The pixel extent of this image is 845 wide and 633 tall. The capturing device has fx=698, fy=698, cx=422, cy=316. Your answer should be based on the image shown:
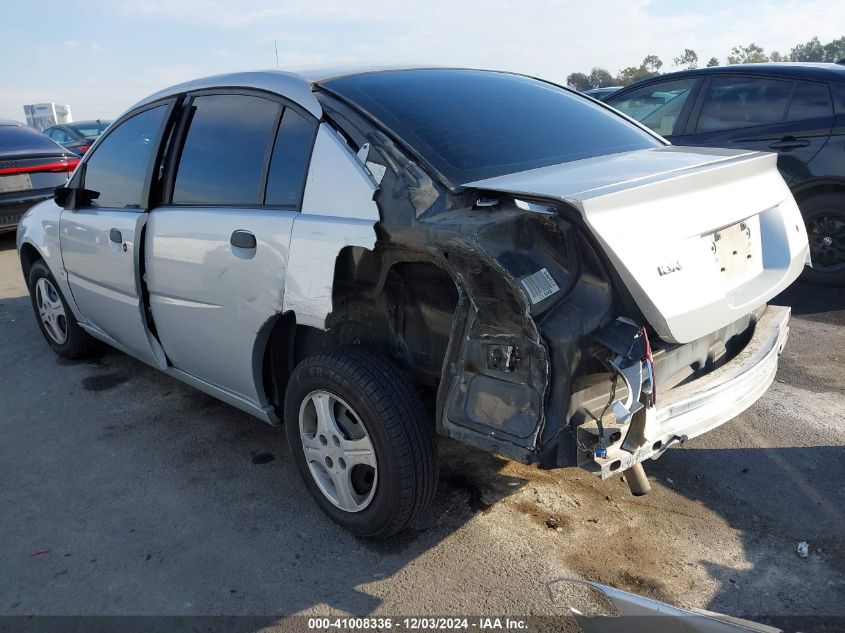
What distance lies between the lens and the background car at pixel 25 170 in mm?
8398

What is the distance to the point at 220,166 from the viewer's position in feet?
10.6

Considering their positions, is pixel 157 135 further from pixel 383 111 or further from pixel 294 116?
pixel 383 111

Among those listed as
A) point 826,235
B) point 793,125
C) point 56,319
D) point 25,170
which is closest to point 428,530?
point 56,319

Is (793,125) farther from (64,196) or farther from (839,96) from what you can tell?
(64,196)

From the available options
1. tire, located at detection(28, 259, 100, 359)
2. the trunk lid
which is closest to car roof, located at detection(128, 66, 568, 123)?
the trunk lid

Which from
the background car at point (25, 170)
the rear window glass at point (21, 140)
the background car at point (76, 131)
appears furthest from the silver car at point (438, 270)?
the background car at point (76, 131)

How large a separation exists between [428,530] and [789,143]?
460cm

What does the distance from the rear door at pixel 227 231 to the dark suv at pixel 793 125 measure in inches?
170

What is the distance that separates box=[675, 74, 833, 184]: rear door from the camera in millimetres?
5473

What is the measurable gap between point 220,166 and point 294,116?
0.53m

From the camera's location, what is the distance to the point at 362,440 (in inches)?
104

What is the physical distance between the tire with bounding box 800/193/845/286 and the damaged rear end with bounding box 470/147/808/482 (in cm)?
332

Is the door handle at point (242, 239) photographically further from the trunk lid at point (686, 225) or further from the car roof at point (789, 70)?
the car roof at point (789, 70)

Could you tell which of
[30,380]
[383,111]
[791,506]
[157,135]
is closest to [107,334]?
[30,380]
